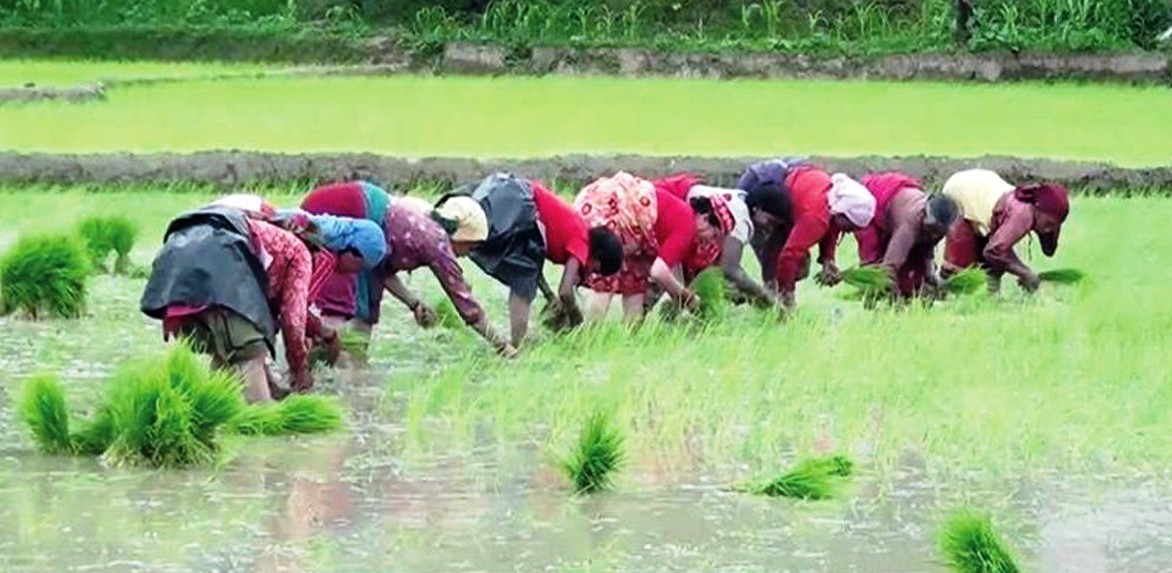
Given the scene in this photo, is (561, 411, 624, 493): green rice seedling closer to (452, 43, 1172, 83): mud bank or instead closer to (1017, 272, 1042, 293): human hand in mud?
(1017, 272, 1042, 293): human hand in mud

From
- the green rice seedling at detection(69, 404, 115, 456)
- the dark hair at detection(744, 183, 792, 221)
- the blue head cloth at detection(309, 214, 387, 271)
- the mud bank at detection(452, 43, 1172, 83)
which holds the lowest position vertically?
the mud bank at detection(452, 43, 1172, 83)

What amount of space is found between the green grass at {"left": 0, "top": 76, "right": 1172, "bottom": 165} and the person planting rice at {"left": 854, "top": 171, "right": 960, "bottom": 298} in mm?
5651

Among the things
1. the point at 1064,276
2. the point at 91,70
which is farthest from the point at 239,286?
the point at 91,70

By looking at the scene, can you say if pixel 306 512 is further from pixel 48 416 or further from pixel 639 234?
pixel 639 234

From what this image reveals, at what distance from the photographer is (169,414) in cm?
646

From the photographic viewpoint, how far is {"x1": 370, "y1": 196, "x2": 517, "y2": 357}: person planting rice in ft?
28.2

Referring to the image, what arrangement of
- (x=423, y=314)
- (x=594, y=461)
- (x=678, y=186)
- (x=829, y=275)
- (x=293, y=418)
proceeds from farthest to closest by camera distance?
(x=829, y=275) → (x=678, y=186) → (x=423, y=314) → (x=293, y=418) → (x=594, y=461)

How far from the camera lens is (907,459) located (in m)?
6.91

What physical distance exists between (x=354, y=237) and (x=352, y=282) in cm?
80

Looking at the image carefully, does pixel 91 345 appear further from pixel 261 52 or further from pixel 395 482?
pixel 261 52

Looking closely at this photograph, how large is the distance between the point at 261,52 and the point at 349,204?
19.4 meters

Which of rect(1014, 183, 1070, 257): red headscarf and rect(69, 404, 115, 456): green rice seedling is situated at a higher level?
rect(69, 404, 115, 456): green rice seedling

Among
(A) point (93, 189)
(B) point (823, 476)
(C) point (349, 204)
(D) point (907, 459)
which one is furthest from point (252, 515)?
(A) point (93, 189)

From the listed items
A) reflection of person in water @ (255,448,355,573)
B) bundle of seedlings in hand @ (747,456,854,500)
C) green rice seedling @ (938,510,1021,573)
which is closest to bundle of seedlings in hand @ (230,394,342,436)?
reflection of person in water @ (255,448,355,573)
